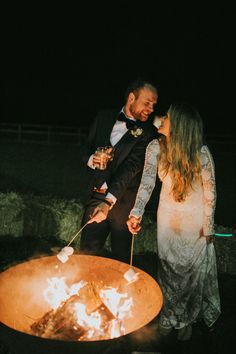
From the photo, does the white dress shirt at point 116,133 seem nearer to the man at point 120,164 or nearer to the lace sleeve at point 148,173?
the man at point 120,164

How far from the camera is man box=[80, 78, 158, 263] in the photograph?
14.8 ft

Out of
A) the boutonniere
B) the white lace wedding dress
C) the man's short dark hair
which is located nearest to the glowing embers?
the white lace wedding dress

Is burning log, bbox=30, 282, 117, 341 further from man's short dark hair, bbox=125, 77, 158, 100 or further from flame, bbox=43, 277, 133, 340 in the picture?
man's short dark hair, bbox=125, 77, 158, 100

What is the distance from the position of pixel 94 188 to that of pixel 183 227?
52.7 inches

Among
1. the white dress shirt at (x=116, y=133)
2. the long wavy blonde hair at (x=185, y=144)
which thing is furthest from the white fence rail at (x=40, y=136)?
the long wavy blonde hair at (x=185, y=144)

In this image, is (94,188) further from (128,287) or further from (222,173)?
(222,173)

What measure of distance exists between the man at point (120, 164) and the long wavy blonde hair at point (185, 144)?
0.88m

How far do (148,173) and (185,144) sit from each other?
53cm

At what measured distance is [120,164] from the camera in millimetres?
4617

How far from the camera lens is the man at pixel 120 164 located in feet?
14.8

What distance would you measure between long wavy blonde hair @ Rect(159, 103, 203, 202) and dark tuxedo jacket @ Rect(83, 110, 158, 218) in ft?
2.88

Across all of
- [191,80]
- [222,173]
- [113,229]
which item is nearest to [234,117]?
[191,80]

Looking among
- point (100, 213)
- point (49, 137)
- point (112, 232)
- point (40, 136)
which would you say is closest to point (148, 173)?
point (100, 213)

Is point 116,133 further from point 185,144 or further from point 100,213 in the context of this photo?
point 185,144
